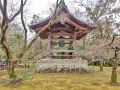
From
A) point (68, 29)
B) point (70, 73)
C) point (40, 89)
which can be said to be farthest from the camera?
point (68, 29)

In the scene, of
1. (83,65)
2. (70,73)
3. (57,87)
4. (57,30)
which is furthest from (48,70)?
(57,87)

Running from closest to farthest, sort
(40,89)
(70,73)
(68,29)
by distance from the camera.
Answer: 1. (40,89)
2. (70,73)
3. (68,29)

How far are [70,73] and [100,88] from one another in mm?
4643

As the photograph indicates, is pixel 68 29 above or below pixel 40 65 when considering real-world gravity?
above

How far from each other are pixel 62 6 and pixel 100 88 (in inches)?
274

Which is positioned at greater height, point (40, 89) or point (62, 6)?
point (62, 6)

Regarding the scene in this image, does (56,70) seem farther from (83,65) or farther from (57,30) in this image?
(57,30)

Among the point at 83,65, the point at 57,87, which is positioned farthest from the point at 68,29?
the point at 57,87

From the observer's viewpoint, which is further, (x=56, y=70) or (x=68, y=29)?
(x=68, y=29)

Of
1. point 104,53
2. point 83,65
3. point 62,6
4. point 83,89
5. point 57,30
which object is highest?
point 62,6

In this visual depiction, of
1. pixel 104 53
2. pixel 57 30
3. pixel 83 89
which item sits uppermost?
pixel 57 30

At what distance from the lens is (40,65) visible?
12531 mm

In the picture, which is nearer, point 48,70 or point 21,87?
point 21,87

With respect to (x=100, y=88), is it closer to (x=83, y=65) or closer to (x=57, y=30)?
(x=83, y=65)
